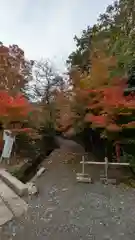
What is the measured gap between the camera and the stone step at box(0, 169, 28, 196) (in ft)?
25.8

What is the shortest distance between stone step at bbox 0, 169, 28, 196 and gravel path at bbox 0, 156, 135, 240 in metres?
0.45

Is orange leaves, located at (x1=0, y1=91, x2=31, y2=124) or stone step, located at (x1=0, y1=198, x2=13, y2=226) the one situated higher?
orange leaves, located at (x1=0, y1=91, x2=31, y2=124)

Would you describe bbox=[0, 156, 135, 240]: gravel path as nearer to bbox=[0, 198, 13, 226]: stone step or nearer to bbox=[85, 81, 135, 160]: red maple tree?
bbox=[0, 198, 13, 226]: stone step

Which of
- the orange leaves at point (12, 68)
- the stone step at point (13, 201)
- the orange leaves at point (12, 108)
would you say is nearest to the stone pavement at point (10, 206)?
the stone step at point (13, 201)

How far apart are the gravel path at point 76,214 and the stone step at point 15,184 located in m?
0.45

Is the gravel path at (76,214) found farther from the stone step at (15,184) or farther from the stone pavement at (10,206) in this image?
the stone step at (15,184)

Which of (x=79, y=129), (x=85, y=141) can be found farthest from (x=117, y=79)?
(x=85, y=141)

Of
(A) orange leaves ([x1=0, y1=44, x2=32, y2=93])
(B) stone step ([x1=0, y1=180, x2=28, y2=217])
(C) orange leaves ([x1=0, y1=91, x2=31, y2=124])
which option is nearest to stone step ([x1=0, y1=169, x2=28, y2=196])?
(B) stone step ([x1=0, y1=180, x2=28, y2=217])

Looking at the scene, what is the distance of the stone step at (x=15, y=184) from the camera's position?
787cm

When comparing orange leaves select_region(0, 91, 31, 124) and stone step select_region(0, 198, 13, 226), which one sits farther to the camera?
orange leaves select_region(0, 91, 31, 124)

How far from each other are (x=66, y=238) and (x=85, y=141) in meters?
7.74

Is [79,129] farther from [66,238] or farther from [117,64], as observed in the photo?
[66,238]

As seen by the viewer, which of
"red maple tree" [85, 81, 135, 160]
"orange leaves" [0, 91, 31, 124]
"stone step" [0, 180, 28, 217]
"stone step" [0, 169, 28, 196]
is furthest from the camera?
"orange leaves" [0, 91, 31, 124]

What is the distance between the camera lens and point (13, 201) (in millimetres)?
7145
